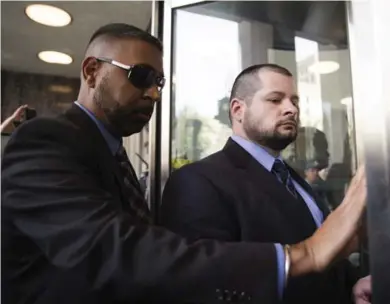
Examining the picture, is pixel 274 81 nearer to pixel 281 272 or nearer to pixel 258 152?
pixel 258 152

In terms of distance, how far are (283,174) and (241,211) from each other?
148mm

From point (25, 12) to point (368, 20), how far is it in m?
1.43

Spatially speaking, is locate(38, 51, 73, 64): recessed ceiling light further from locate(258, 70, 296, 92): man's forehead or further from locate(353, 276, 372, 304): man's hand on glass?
locate(353, 276, 372, 304): man's hand on glass

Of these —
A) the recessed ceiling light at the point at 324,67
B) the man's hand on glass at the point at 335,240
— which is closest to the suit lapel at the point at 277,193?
the man's hand on glass at the point at 335,240

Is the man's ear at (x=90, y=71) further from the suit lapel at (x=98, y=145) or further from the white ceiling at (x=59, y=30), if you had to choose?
the white ceiling at (x=59, y=30)

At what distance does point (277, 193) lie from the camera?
0.77 m

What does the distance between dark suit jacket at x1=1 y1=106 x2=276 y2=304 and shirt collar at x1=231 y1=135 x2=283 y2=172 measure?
394mm

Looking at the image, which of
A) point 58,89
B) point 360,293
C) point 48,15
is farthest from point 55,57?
point 360,293

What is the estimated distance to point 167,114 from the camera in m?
1.25

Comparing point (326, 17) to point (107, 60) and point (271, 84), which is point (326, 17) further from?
point (107, 60)

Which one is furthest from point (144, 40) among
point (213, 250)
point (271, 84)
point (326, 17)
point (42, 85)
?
point (42, 85)

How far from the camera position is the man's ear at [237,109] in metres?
0.94

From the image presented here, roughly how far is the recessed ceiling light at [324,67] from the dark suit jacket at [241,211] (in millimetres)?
872

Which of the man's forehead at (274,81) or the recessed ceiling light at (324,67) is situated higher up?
the recessed ceiling light at (324,67)
